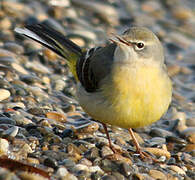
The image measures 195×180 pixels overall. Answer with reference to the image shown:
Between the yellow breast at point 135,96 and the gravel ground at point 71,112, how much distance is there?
522 millimetres

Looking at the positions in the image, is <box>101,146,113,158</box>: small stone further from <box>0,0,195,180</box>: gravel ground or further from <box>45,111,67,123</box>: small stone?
<box>45,111,67,123</box>: small stone

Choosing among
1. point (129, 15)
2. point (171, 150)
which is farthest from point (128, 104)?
point (129, 15)

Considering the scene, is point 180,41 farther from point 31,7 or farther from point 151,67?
point 151,67

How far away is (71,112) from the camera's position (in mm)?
7461

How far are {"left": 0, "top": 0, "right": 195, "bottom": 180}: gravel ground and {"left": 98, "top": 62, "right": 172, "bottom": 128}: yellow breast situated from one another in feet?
1.71

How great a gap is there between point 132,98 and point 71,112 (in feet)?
6.25

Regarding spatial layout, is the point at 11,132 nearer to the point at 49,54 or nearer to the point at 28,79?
the point at 28,79

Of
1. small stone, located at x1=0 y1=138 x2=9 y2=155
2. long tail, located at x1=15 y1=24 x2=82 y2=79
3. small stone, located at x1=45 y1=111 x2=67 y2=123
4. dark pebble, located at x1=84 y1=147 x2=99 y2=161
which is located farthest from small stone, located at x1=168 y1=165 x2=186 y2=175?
long tail, located at x1=15 y1=24 x2=82 y2=79

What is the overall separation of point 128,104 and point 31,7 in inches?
229

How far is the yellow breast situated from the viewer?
5.75m

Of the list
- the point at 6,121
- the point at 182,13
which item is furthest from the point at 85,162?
the point at 182,13

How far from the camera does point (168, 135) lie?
7441 millimetres

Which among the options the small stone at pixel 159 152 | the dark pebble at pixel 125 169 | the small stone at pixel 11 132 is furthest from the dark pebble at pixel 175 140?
the small stone at pixel 11 132

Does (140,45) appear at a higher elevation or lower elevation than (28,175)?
higher
